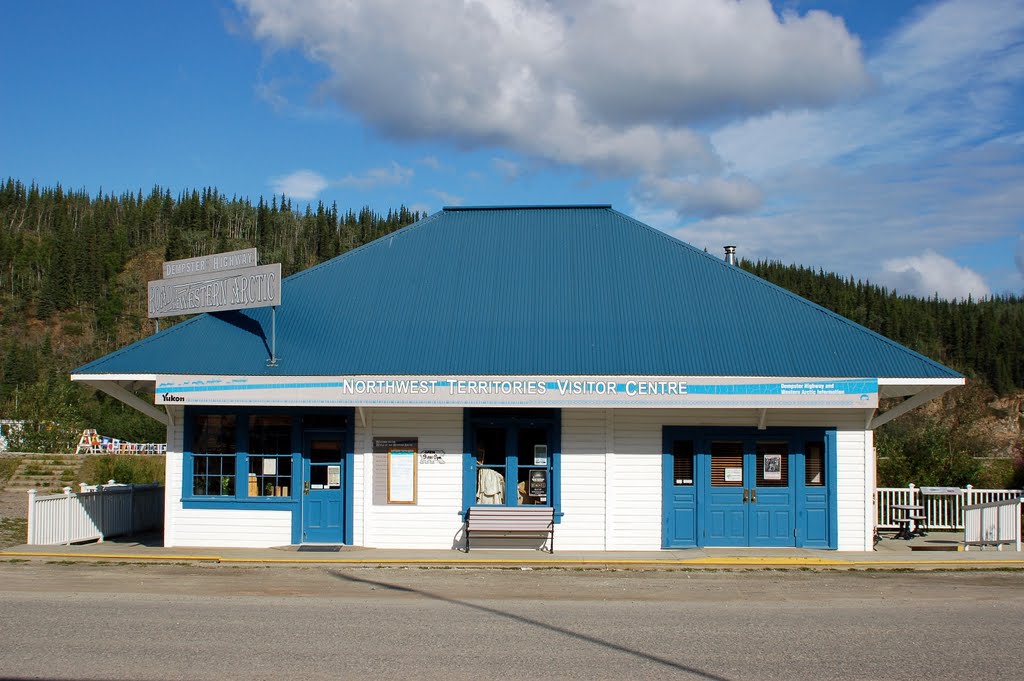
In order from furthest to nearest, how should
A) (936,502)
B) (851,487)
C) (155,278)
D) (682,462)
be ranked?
1. (155,278)
2. (936,502)
3. (682,462)
4. (851,487)

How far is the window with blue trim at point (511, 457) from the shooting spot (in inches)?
658

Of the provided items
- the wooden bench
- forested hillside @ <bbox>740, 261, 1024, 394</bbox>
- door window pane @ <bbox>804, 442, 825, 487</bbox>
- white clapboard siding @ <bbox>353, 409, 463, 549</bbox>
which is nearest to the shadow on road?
white clapboard siding @ <bbox>353, 409, 463, 549</bbox>

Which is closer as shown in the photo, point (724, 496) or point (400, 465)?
point (724, 496)

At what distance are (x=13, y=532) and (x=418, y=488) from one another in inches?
403

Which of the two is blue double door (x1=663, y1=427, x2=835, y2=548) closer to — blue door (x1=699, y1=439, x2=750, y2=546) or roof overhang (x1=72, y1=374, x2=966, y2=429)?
blue door (x1=699, y1=439, x2=750, y2=546)

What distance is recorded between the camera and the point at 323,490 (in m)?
17.0

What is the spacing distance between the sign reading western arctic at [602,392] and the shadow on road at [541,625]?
10.3 feet

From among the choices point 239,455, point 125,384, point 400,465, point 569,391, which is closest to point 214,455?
point 239,455

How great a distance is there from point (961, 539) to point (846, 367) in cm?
556

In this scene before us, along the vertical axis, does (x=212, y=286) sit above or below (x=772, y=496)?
above

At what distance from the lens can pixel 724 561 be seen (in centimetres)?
1519

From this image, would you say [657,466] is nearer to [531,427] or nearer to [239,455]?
[531,427]

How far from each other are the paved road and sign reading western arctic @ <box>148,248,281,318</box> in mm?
5051

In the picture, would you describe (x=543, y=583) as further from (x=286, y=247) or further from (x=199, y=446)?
(x=286, y=247)
